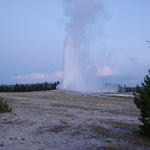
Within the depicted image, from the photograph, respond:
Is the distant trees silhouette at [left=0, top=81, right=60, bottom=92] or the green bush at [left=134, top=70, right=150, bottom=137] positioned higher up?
the distant trees silhouette at [left=0, top=81, right=60, bottom=92]

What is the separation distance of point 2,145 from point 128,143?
11.2 feet

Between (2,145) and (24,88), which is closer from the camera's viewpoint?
(2,145)

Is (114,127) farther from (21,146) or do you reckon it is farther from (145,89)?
(21,146)

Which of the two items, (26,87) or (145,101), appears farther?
(26,87)

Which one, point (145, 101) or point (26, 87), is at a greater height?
point (26, 87)

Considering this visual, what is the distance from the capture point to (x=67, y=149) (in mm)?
7480

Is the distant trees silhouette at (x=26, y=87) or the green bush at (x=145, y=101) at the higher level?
the distant trees silhouette at (x=26, y=87)

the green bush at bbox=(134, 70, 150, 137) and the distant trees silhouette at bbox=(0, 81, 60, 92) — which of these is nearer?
the green bush at bbox=(134, 70, 150, 137)

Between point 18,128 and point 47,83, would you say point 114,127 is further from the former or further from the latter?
point 47,83

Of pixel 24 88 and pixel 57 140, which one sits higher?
pixel 24 88

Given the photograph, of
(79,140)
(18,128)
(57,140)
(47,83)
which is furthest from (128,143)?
(47,83)

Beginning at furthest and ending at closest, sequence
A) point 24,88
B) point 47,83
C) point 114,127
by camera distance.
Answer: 1. point 47,83
2. point 24,88
3. point 114,127

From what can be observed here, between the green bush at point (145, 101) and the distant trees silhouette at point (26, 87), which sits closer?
the green bush at point (145, 101)

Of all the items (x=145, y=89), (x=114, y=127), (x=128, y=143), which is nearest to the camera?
(x=128, y=143)
